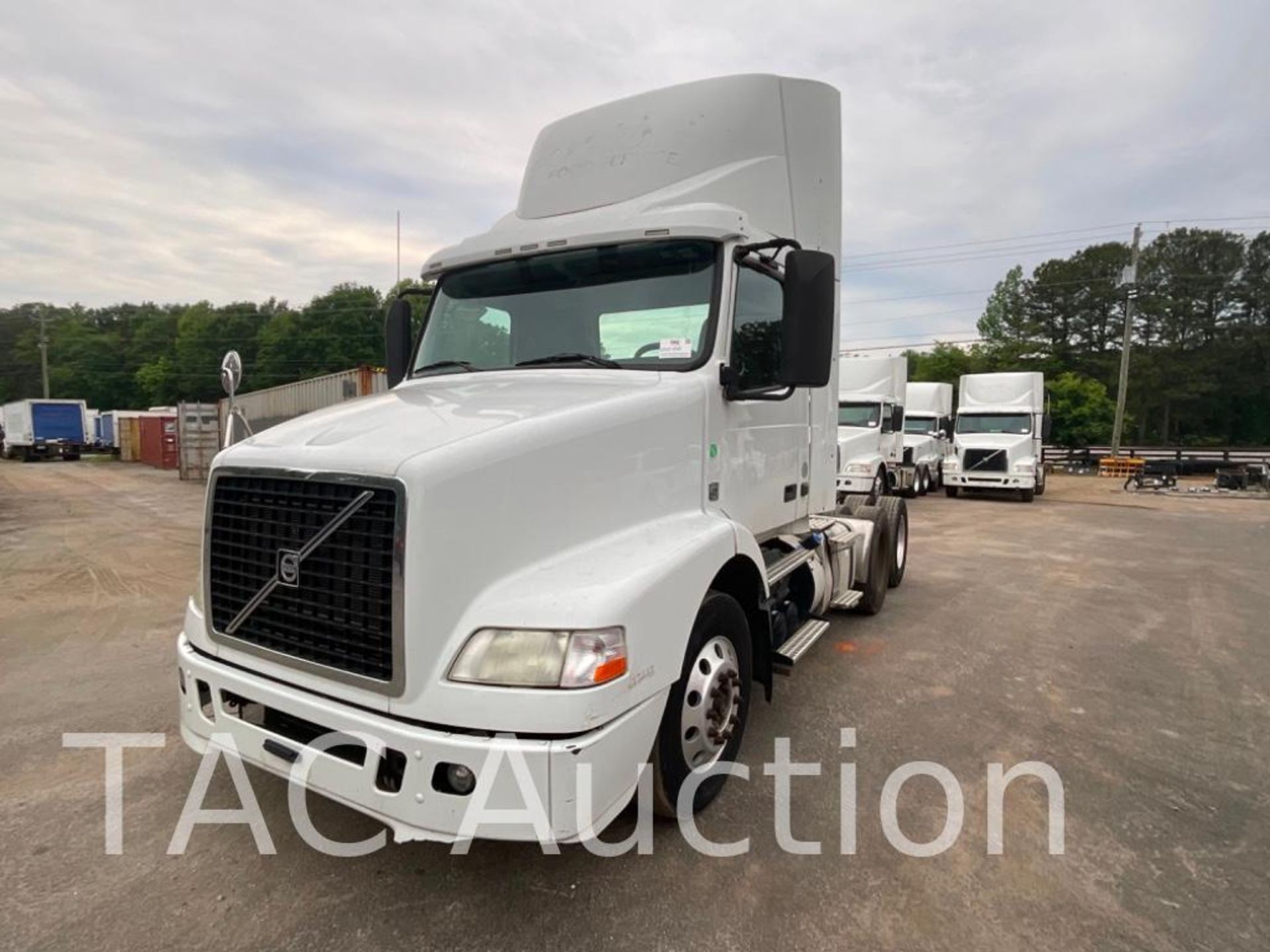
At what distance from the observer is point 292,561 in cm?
240

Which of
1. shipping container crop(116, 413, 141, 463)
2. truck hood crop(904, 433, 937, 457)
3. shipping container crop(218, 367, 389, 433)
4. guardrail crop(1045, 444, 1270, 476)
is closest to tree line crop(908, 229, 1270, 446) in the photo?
guardrail crop(1045, 444, 1270, 476)

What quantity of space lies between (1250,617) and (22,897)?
9.06 meters

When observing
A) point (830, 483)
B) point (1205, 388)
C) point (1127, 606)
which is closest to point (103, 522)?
point (830, 483)

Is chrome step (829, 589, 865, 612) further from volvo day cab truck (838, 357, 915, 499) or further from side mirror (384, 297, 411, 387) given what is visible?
volvo day cab truck (838, 357, 915, 499)

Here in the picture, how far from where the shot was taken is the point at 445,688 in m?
2.11

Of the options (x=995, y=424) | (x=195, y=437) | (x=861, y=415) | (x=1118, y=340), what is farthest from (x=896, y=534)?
(x=1118, y=340)

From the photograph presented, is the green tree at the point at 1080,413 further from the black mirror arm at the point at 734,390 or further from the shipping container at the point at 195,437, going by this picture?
the black mirror arm at the point at 734,390

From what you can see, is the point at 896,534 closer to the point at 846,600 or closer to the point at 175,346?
the point at 846,600

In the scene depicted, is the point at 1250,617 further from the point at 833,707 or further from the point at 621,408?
the point at 621,408

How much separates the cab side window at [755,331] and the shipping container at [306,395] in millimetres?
13265

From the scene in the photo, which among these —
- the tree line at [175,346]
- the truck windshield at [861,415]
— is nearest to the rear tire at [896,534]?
the truck windshield at [861,415]

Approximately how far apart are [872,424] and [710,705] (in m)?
14.0

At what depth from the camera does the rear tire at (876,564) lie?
619 cm

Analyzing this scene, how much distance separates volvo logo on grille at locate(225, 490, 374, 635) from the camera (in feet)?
7.33
